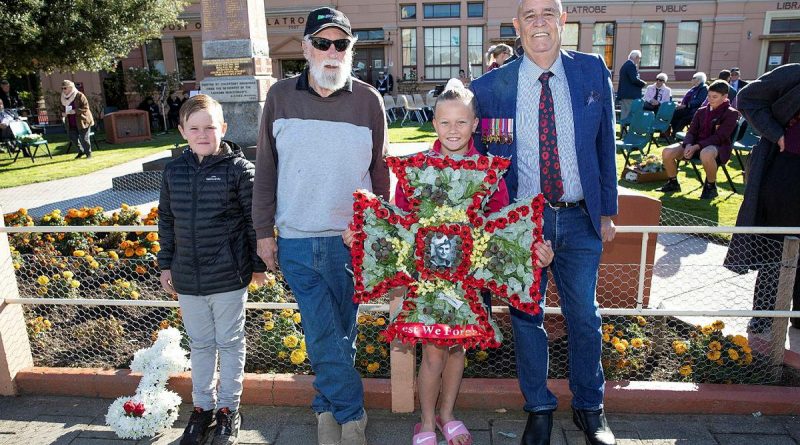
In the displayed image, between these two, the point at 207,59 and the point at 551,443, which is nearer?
the point at 551,443

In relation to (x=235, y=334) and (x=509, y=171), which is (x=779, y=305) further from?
(x=235, y=334)

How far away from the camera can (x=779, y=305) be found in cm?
342

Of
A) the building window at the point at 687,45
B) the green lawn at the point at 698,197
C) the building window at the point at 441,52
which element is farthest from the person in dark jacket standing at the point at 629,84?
the building window at the point at 687,45

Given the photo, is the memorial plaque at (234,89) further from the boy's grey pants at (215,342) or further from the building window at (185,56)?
the building window at (185,56)

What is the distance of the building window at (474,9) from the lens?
26156 millimetres

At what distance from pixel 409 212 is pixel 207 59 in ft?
27.8

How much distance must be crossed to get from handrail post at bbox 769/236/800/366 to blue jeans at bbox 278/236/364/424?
2534 mm

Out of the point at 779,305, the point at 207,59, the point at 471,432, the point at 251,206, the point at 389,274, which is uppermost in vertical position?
the point at 207,59

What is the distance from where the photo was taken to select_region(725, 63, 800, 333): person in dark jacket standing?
4039 millimetres

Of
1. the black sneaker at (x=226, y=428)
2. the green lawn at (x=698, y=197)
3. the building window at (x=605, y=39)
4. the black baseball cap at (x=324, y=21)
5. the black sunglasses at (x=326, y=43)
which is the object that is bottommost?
the black sneaker at (x=226, y=428)

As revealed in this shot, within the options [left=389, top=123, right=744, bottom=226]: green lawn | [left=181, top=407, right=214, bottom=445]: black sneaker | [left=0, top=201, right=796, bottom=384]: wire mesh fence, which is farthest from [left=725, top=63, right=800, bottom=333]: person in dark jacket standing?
[left=181, top=407, right=214, bottom=445]: black sneaker

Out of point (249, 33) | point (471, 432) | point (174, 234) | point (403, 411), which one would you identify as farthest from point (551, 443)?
point (249, 33)

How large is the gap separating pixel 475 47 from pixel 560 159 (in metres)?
25.4

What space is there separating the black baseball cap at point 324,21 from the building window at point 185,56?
89.5 ft
